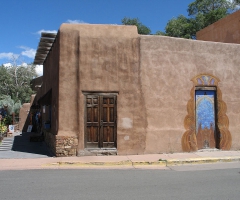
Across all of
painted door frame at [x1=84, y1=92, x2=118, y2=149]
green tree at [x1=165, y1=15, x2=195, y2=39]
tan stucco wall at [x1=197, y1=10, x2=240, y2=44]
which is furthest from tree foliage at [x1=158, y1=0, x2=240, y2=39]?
painted door frame at [x1=84, y1=92, x2=118, y2=149]

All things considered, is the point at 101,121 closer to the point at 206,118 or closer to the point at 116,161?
the point at 116,161

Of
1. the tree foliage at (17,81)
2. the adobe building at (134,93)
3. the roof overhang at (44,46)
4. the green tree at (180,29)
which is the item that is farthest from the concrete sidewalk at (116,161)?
the green tree at (180,29)

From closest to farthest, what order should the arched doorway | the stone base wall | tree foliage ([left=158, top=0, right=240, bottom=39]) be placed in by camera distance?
the stone base wall → the arched doorway → tree foliage ([left=158, top=0, right=240, bottom=39])

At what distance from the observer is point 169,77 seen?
1149 centimetres

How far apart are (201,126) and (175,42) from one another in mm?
3559

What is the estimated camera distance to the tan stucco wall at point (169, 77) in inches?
442

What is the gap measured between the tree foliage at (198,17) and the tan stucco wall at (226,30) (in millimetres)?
13689

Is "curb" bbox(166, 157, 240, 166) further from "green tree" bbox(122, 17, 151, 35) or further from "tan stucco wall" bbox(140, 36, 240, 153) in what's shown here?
"green tree" bbox(122, 17, 151, 35)

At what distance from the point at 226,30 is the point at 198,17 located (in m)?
16.4

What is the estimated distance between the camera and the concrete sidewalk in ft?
30.2

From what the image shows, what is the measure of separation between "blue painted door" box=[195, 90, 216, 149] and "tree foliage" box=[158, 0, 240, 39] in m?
20.3
